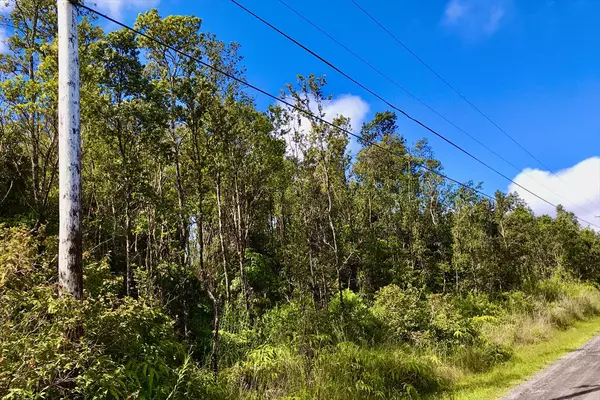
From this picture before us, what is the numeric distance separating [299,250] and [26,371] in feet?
46.5

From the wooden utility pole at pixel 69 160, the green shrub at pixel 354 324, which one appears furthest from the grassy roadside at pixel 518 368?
the wooden utility pole at pixel 69 160

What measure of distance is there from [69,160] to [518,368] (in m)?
9.81

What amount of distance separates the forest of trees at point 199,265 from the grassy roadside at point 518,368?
0.45 meters

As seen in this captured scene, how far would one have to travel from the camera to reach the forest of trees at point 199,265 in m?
3.98

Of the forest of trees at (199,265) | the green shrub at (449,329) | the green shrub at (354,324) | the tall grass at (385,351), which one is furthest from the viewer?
the green shrub at (449,329)

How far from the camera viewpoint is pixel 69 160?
4148 mm

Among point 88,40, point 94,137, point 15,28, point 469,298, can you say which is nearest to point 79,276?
point 94,137

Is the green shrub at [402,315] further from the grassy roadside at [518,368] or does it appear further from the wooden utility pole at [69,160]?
the wooden utility pole at [69,160]

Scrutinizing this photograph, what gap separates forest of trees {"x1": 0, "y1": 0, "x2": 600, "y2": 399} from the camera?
398 cm

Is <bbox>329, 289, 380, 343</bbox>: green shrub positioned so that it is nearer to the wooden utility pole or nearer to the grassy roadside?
the grassy roadside

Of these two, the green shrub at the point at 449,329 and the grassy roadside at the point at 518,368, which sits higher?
the green shrub at the point at 449,329

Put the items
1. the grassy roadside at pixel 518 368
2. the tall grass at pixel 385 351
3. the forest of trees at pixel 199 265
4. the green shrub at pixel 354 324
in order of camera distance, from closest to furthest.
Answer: the forest of trees at pixel 199 265 < the tall grass at pixel 385 351 < the grassy roadside at pixel 518 368 < the green shrub at pixel 354 324

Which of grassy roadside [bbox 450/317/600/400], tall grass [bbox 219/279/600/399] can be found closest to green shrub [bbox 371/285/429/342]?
tall grass [bbox 219/279/600/399]

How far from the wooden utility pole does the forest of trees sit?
0.92ft
